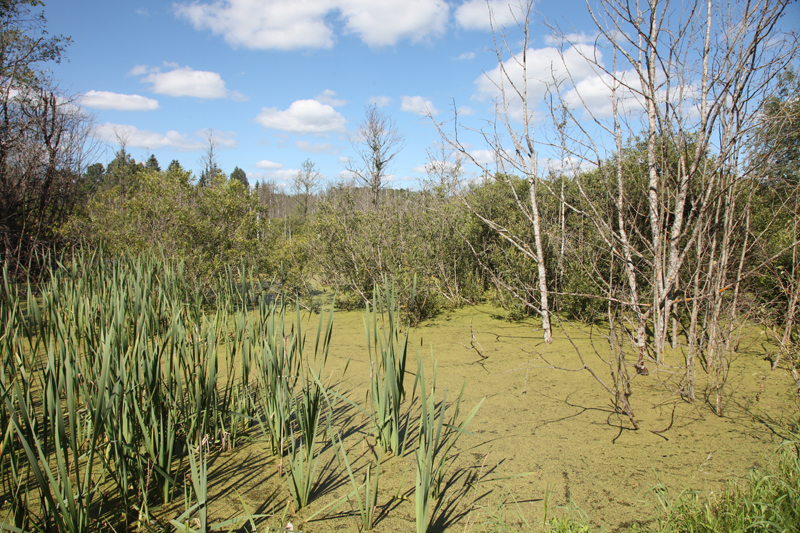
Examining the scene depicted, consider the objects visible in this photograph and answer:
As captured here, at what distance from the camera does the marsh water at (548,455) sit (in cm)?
189

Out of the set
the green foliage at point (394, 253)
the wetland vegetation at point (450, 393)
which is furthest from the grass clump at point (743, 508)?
the green foliage at point (394, 253)

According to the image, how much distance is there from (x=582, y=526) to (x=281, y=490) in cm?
130

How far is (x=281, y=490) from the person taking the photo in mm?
2066

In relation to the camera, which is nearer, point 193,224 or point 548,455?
point 548,455

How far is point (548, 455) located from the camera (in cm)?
237

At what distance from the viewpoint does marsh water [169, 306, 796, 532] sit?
1886mm

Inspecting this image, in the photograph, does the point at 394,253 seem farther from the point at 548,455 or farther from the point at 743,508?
the point at 743,508

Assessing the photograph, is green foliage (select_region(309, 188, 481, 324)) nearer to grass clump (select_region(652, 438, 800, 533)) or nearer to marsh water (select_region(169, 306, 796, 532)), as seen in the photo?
marsh water (select_region(169, 306, 796, 532))

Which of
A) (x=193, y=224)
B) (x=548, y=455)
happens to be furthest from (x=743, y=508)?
(x=193, y=224)

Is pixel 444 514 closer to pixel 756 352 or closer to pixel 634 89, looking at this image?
pixel 634 89

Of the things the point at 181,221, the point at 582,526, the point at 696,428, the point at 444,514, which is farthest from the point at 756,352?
the point at 181,221

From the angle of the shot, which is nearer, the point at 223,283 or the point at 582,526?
the point at 582,526

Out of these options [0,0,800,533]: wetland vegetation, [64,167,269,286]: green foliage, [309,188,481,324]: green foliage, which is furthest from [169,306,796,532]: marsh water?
[64,167,269,286]: green foliage

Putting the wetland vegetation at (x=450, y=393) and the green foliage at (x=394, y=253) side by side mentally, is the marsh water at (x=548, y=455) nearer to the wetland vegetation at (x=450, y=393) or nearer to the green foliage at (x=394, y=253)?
the wetland vegetation at (x=450, y=393)
